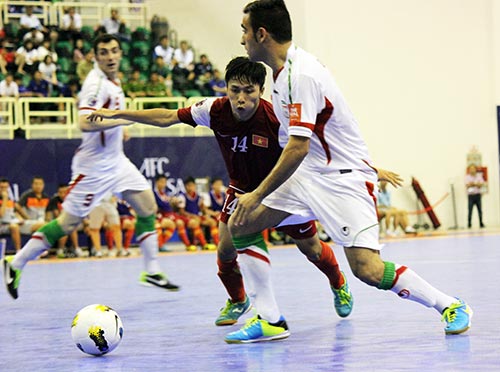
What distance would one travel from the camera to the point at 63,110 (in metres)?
20.0

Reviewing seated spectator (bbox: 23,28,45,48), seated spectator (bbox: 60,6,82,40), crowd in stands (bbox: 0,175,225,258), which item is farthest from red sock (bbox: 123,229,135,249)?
seated spectator (bbox: 60,6,82,40)

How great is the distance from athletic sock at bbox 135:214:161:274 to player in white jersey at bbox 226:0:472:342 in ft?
10.9

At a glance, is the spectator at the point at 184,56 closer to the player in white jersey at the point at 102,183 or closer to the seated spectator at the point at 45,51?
the seated spectator at the point at 45,51

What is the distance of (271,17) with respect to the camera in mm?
5383

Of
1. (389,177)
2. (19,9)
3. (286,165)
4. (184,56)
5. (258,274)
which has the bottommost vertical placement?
(258,274)

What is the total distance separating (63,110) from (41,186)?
128 inches

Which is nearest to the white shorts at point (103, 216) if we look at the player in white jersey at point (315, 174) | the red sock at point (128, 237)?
the red sock at point (128, 237)

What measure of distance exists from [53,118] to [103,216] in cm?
393

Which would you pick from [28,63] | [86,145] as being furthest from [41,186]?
[86,145]

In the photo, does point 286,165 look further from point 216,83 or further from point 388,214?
point 216,83

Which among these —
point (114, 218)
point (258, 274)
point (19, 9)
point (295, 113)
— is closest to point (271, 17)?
point (295, 113)

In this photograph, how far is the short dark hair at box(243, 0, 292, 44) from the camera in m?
5.38

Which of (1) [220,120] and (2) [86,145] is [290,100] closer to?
(1) [220,120]

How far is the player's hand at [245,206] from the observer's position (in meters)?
5.34
